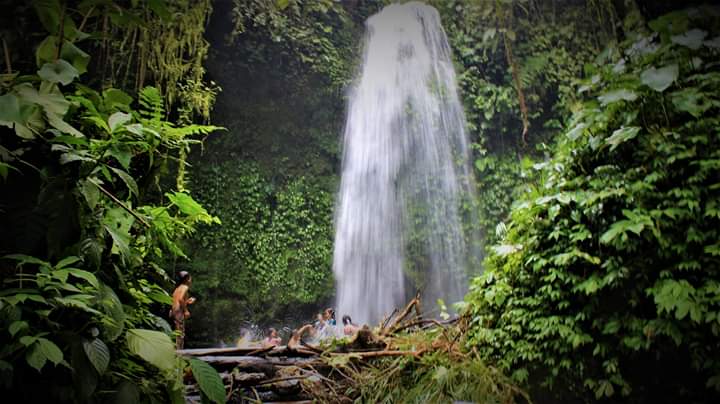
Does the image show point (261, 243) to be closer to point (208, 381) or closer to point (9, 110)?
point (208, 381)

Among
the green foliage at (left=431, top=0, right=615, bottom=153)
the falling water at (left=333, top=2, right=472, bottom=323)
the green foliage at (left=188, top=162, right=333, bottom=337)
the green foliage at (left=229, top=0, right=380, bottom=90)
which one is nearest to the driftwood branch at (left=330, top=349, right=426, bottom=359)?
the green foliage at (left=188, top=162, right=333, bottom=337)

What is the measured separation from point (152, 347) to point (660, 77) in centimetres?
263

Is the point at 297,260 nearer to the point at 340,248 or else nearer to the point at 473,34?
the point at 340,248

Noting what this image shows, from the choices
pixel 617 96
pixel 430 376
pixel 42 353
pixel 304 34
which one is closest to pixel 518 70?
pixel 304 34

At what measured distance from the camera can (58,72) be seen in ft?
4.25

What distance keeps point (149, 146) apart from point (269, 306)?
9141 mm

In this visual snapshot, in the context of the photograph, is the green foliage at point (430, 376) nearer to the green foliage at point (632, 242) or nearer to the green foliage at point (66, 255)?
the green foliage at point (632, 242)

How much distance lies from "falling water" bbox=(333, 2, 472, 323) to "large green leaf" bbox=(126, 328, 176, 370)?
946 cm

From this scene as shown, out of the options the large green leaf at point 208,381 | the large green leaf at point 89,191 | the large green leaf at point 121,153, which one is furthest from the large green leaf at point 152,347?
the large green leaf at point 121,153

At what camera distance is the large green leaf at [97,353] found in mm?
1153

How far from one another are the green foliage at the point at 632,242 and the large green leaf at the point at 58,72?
8.06 feet

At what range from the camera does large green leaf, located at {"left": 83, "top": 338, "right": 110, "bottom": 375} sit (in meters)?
1.15

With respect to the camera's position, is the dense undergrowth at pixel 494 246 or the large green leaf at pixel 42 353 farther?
the dense undergrowth at pixel 494 246

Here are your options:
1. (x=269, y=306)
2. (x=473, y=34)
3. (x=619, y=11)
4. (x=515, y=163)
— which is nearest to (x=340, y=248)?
(x=269, y=306)
